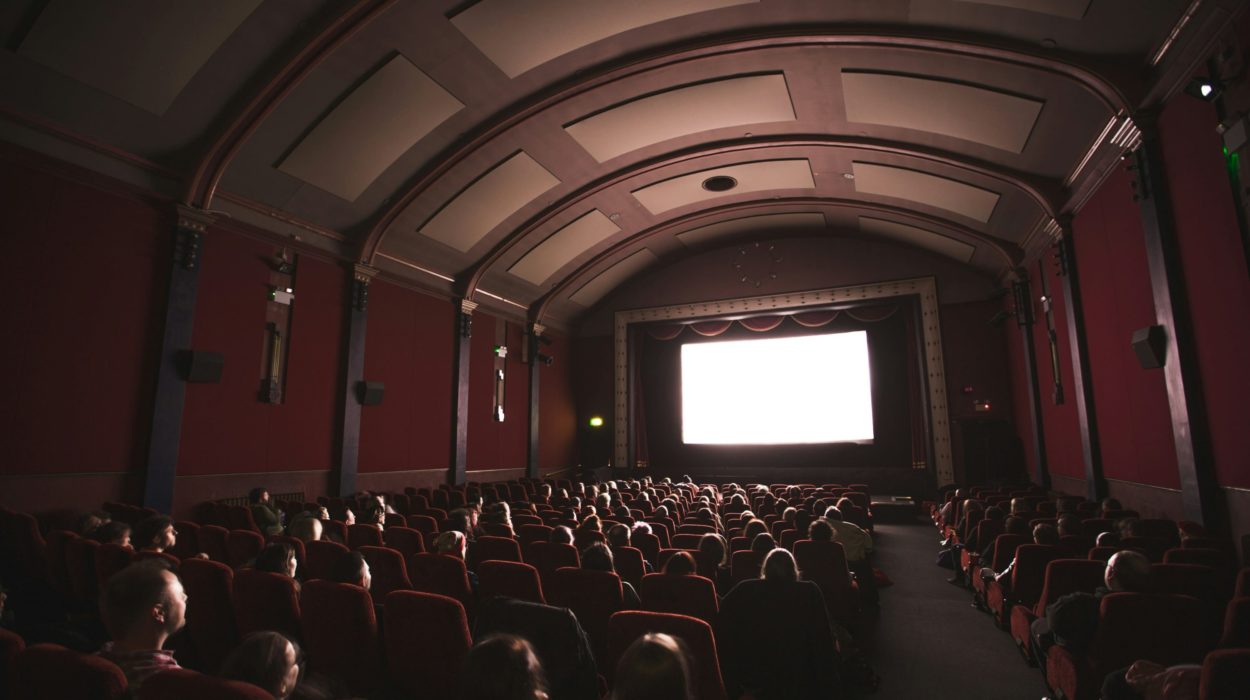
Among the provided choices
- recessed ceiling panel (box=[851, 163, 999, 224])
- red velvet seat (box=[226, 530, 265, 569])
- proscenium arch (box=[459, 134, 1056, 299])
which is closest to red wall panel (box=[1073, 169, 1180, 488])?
proscenium arch (box=[459, 134, 1056, 299])

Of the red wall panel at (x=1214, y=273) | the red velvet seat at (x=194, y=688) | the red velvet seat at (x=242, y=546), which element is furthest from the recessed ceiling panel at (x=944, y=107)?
the red velvet seat at (x=194, y=688)

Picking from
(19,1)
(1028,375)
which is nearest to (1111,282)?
(1028,375)

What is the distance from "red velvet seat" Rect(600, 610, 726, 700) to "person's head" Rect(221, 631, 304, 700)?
3.92ft

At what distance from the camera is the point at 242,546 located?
4.34 m

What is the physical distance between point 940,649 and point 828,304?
11791 mm

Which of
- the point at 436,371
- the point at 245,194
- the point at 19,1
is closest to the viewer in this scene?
the point at 19,1

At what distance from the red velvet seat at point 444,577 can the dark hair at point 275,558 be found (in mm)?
739

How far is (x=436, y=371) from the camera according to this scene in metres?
12.2

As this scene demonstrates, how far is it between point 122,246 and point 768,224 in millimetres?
12877

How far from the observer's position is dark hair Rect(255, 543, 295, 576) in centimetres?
319

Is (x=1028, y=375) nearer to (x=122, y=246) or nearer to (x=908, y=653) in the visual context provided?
(x=908, y=653)

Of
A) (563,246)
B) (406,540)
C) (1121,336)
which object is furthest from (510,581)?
(563,246)

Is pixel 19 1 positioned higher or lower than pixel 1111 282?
higher

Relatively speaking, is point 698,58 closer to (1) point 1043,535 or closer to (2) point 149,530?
(1) point 1043,535
